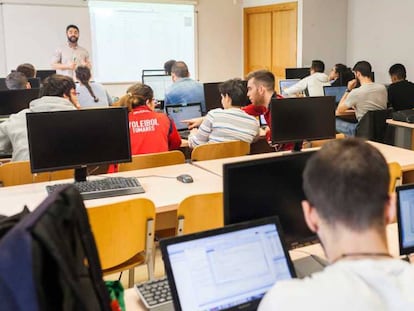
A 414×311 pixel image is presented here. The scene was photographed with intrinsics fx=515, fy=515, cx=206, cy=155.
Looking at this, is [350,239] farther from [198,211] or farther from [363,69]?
[363,69]

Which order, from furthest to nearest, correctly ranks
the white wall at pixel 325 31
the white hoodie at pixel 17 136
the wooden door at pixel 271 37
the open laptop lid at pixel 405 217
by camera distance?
the wooden door at pixel 271 37 < the white wall at pixel 325 31 < the white hoodie at pixel 17 136 < the open laptop lid at pixel 405 217

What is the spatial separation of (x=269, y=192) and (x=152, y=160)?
193cm

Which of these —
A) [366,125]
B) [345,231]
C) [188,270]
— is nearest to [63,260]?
[188,270]

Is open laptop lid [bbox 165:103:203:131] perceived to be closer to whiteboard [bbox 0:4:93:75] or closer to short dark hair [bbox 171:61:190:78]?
short dark hair [bbox 171:61:190:78]

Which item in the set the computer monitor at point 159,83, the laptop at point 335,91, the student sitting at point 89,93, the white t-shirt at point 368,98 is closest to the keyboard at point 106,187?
the student sitting at point 89,93

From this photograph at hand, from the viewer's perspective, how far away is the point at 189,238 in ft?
4.49

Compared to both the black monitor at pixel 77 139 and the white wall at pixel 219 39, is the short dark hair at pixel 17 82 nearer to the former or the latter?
the black monitor at pixel 77 139

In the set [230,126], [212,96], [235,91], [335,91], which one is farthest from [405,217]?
[335,91]

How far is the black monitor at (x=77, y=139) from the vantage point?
271 centimetres

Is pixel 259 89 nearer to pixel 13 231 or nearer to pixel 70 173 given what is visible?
pixel 70 173

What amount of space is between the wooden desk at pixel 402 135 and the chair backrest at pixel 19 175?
4.26m

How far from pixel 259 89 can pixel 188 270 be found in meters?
3.10

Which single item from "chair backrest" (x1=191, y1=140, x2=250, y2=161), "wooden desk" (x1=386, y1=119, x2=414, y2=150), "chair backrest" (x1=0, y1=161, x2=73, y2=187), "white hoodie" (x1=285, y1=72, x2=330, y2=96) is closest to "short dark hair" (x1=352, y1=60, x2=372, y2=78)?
"wooden desk" (x1=386, y1=119, x2=414, y2=150)

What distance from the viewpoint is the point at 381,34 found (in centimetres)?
822
